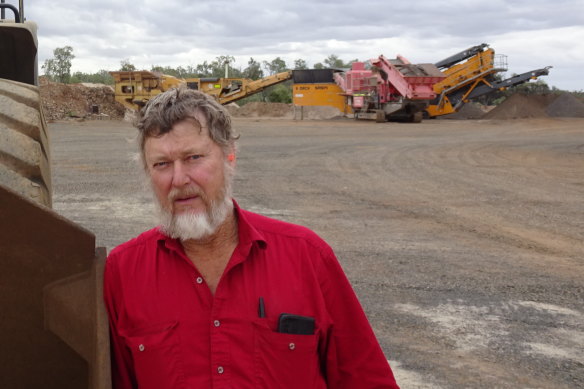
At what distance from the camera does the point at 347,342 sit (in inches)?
106

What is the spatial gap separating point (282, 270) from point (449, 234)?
242 inches

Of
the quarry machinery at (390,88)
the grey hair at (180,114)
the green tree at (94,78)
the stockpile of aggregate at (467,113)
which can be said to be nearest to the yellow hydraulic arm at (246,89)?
the quarry machinery at (390,88)

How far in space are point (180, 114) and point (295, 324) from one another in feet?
2.73

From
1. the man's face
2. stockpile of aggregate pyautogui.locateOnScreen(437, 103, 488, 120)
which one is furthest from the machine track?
stockpile of aggregate pyautogui.locateOnScreen(437, 103, 488, 120)

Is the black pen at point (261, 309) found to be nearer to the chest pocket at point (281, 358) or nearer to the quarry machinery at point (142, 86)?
the chest pocket at point (281, 358)

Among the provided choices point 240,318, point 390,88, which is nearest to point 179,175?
point 240,318

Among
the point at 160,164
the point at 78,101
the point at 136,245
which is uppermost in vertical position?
the point at 78,101

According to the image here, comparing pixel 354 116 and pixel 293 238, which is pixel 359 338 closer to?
pixel 293 238

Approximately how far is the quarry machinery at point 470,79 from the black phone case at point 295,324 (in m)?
28.0

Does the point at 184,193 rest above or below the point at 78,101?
below

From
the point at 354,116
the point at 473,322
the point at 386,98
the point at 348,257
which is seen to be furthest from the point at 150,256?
the point at 354,116

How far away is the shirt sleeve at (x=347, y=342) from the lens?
265 cm

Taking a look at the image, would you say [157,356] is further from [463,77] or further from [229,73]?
[229,73]

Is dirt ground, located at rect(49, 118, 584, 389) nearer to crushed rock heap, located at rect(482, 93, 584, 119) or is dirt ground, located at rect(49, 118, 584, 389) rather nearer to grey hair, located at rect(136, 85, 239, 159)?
grey hair, located at rect(136, 85, 239, 159)
